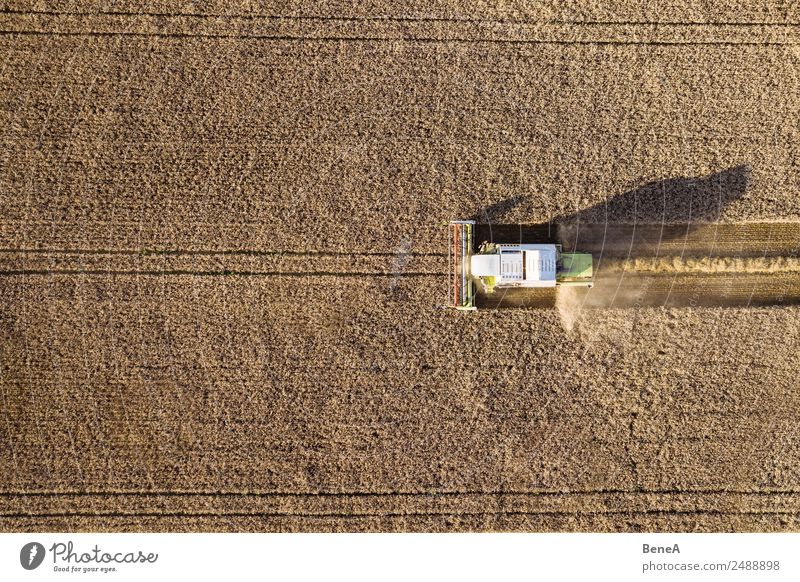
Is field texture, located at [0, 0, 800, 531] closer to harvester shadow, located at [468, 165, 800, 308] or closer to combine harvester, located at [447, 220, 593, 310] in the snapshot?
harvester shadow, located at [468, 165, 800, 308]

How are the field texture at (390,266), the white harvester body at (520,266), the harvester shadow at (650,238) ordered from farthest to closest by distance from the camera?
1. the harvester shadow at (650,238)
2. the field texture at (390,266)
3. the white harvester body at (520,266)

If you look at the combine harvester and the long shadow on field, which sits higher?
the long shadow on field

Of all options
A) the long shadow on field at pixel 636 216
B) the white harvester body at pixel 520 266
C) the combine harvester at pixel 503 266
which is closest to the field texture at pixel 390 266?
the long shadow on field at pixel 636 216

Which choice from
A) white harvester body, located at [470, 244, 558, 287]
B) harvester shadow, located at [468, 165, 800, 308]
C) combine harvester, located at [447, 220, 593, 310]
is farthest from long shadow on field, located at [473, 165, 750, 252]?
white harvester body, located at [470, 244, 558, 287]

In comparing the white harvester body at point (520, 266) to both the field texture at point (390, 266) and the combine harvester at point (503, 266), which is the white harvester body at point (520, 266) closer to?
the combine harvester at point (503, 266)

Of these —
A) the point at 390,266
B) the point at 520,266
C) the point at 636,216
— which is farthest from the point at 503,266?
the point at 636,216

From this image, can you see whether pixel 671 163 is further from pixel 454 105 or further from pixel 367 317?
pixel 367 317
